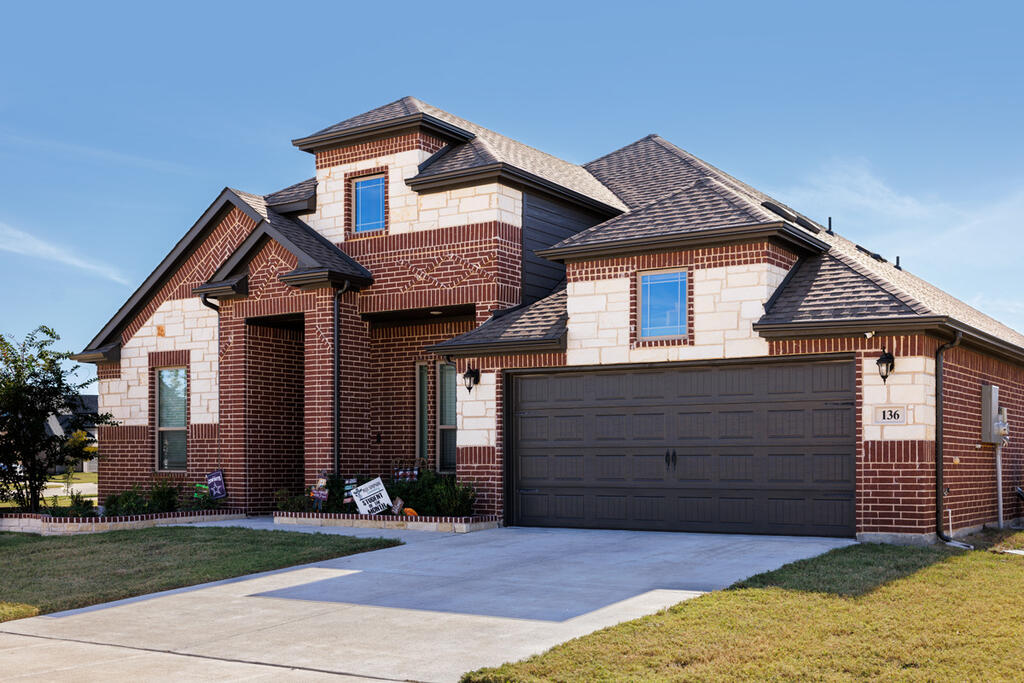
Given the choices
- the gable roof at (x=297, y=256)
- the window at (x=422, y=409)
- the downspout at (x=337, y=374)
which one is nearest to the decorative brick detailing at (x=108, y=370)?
the gable roof at (x=297, y=256)

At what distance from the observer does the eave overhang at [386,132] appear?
19812 millimetres

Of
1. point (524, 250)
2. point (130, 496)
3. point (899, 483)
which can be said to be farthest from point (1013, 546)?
point (130, 496)

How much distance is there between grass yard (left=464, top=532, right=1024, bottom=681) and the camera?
7742mm

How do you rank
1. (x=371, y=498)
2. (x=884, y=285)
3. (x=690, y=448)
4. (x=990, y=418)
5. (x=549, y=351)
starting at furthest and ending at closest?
1. (x=371, y=498)
2. (x=549, y=351)
3. (x=990, y=418)
4. (x=690, y=448)
5. (x=884, y=285)

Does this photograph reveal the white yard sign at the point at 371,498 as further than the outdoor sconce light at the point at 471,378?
Yes

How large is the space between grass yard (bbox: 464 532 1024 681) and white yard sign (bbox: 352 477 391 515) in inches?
321

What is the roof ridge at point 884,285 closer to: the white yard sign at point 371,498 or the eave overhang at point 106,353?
the white yard sign at point 371,498

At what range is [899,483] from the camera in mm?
14438

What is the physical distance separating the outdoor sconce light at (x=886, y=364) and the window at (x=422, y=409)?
30.7 feet

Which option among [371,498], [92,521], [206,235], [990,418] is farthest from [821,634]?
[206,235]

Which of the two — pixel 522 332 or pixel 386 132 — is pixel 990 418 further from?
pixel 386 132

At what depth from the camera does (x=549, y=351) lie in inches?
677

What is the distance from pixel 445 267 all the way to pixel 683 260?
4875mm

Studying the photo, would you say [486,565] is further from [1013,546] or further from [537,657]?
[1013,546]
